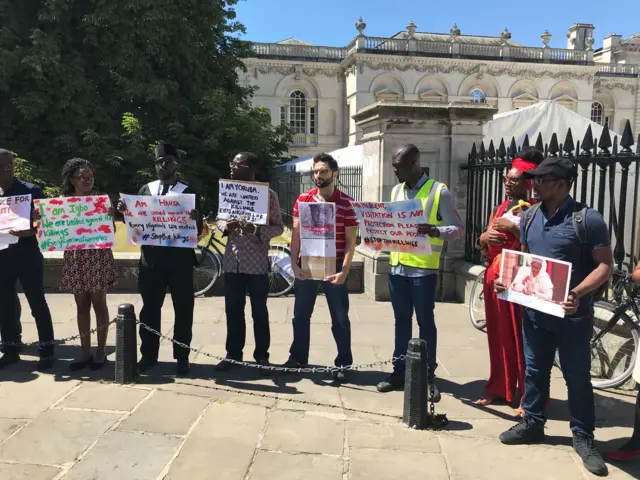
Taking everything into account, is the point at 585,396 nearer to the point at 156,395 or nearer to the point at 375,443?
the point at 375,443

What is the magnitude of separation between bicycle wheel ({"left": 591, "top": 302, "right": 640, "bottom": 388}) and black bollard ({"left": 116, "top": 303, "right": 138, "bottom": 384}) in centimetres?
409

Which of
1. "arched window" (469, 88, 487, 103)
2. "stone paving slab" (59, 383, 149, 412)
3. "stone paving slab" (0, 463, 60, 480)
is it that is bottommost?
"stone paving slab" (0, 463, 60, 480)

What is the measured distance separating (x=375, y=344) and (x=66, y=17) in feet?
50.1

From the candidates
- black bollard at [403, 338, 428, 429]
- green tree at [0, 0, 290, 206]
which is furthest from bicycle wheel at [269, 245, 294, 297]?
green tree at [0, 0, 290, 206]

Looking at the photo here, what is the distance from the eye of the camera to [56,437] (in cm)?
377

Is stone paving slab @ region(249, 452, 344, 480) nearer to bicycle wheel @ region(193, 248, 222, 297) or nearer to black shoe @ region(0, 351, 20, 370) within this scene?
black shoe @ region(0, 351, 20, 370)

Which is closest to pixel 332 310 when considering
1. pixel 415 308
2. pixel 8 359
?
pixel 415 308

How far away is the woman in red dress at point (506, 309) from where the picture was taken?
4172 mm

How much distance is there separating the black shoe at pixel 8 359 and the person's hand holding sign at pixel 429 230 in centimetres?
402

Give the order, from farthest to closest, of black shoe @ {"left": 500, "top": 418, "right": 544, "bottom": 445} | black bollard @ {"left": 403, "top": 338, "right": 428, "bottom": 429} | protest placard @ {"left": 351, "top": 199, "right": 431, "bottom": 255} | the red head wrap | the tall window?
the tall window → protest placard @ {"left": 351, "top": 199, "right": 431, "bottom": 255} → the red head wrap → black bollard @ {"left": 403, "top": 338, "right": 428, "bottom": 429} → black shoe @ {"left": 500, "top": 418, "right": 544, "bottom": 445}

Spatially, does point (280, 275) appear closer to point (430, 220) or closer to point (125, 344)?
point (125, 344)

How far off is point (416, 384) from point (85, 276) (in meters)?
3.09

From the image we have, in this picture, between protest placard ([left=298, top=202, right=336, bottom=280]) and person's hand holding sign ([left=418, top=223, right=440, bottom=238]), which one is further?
protest placard ([left=298, top=202, right=336, bottom=280])

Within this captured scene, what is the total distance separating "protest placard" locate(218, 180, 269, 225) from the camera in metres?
4.74
